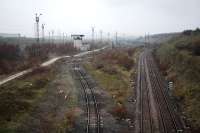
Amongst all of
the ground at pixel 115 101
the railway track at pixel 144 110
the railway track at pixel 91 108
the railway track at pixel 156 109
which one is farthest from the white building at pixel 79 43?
the railway track at pixel 144 110

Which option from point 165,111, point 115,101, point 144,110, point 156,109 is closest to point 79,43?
point 115,101

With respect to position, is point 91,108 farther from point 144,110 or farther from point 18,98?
point 18,98

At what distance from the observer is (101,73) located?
40.9m

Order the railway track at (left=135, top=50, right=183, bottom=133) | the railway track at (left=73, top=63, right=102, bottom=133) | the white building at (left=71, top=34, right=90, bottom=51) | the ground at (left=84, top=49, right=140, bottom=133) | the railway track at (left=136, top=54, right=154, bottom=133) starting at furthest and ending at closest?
1. the white building at (left=71, top=34, right=90, bottom=51)
2. the ground at (left=84, top=49, right=140, bottom=133)
3. the railway track at (left=135, top=50, right=183, bottom=133)
4. the railway track at (left=136, top=54, right=154, bottom=133)
5. the railway track at (left=73, top=63, right=102, bottom=133)

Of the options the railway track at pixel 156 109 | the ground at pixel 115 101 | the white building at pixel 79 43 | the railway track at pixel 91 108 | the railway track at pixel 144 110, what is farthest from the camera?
the white building at pixel 79 43

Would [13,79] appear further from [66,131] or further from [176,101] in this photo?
[176,101]

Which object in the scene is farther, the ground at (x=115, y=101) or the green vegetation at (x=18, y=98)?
the ground at (x=115, y=101)

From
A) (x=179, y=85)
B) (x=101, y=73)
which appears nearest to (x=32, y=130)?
(x=179, y=85)

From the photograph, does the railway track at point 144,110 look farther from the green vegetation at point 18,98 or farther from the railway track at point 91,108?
the green vegetation at point 18,98

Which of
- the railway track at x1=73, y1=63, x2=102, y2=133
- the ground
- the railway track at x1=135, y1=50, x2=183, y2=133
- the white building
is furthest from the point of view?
the white building

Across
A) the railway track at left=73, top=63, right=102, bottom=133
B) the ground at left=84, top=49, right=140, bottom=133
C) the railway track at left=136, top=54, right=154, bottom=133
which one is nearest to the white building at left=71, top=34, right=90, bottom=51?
the ground at left=84, top=49, right=140, bottom=133

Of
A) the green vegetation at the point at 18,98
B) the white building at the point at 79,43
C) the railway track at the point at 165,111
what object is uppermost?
the white building at the point at 79,43

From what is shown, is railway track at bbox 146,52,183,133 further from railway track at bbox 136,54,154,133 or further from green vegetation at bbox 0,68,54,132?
green vegetation at bbox 0,68,54,132

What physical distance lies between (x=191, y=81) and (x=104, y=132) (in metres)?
16.9
